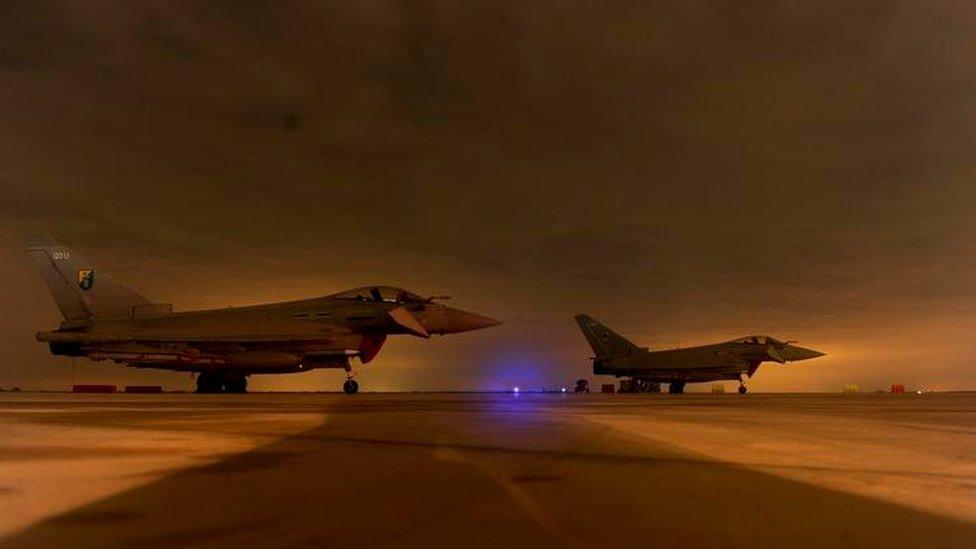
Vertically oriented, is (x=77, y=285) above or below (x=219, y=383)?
above

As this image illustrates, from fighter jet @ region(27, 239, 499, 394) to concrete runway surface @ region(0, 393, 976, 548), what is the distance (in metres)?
23.3

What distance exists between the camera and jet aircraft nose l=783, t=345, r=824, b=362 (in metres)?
51.4

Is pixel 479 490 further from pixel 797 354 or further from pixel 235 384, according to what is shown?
pixel 797 354

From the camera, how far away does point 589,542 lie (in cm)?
371

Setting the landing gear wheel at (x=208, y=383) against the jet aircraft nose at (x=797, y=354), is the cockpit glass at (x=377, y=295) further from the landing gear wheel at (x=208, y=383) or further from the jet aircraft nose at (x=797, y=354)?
the jet aircraft nose at (x=797, y=354)

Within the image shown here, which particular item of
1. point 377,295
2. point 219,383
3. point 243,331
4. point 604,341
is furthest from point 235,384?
point 604,341

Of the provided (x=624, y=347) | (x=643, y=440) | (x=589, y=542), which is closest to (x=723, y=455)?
(x=643, y=440)

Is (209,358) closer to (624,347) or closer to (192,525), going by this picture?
(192,525)

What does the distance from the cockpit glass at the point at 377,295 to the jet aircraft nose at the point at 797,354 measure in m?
30.6

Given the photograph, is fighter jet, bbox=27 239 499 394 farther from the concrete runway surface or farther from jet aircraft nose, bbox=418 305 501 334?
the concrete runway surface

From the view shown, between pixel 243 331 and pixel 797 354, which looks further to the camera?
pixel 797 354

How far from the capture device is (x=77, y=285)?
120 feet

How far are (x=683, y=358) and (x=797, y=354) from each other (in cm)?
796

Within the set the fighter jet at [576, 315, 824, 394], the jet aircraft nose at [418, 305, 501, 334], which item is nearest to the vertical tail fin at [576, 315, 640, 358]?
the fighter jet at [576, 315, 824, 394]
